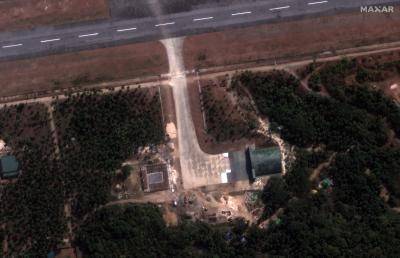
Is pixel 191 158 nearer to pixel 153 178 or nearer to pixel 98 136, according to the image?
pixel 153 178

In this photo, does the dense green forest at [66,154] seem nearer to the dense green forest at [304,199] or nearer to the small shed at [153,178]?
the small shed at [153,178]

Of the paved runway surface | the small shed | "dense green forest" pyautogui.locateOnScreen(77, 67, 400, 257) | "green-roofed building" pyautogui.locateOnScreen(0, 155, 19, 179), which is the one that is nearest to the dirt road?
the small shed

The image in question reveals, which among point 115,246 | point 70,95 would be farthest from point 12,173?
point 115,246

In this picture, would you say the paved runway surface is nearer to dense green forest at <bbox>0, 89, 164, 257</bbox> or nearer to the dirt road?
dense green forest at <bbox>0, 89, 164, 257</bbox>

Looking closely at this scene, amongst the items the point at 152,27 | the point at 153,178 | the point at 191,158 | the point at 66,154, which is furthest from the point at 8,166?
the point at 152,27

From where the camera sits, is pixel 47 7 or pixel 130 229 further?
pixel 47 7

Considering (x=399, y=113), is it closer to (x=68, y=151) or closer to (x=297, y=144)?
(x=297, y=144)

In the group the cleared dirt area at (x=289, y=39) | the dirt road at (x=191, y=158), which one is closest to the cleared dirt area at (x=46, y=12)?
the cleared dirt area at (x=289, y=39)
